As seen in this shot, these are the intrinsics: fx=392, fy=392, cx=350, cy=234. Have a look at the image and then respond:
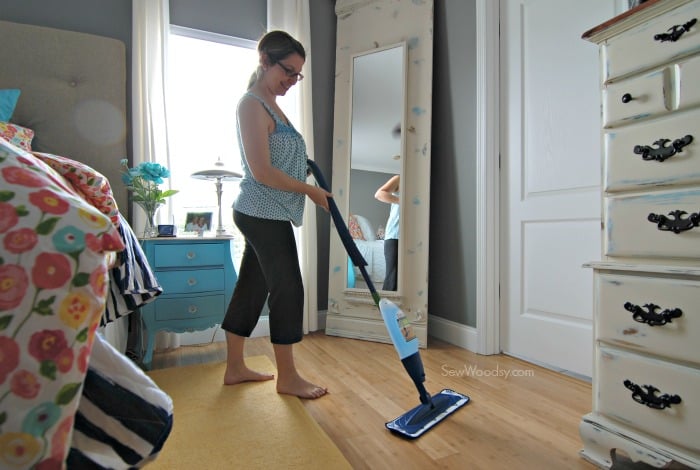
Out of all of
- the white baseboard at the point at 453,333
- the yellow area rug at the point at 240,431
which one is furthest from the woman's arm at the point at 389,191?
the yellow area rug at the point at 240,431

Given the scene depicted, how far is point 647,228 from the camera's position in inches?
38.2

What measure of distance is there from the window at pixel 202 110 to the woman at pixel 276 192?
96cm

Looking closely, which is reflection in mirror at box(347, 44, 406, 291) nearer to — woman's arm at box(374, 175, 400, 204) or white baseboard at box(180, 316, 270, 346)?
woman's arm at box(374, 175, 400, 204)

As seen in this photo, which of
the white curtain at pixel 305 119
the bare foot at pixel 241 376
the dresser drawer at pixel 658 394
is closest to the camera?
the dresser drawer at pixel 658 394

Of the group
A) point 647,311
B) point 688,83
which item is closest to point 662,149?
point 688,83

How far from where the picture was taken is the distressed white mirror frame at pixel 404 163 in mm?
2279

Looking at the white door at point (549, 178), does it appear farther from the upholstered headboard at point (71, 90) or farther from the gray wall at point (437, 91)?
the upholstered headboard at point (71, 90)

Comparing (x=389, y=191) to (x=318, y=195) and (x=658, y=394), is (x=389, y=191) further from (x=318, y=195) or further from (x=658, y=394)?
(x=658, y=394)

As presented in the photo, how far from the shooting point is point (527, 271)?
6.36 ft

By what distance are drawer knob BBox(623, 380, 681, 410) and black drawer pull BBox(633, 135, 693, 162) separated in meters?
0.55

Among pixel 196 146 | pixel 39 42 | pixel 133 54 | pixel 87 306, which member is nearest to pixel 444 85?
pixel 196 146

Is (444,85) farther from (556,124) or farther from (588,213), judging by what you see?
(588,213)

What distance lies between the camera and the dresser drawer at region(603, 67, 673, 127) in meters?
0.94

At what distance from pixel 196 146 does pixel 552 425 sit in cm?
227
